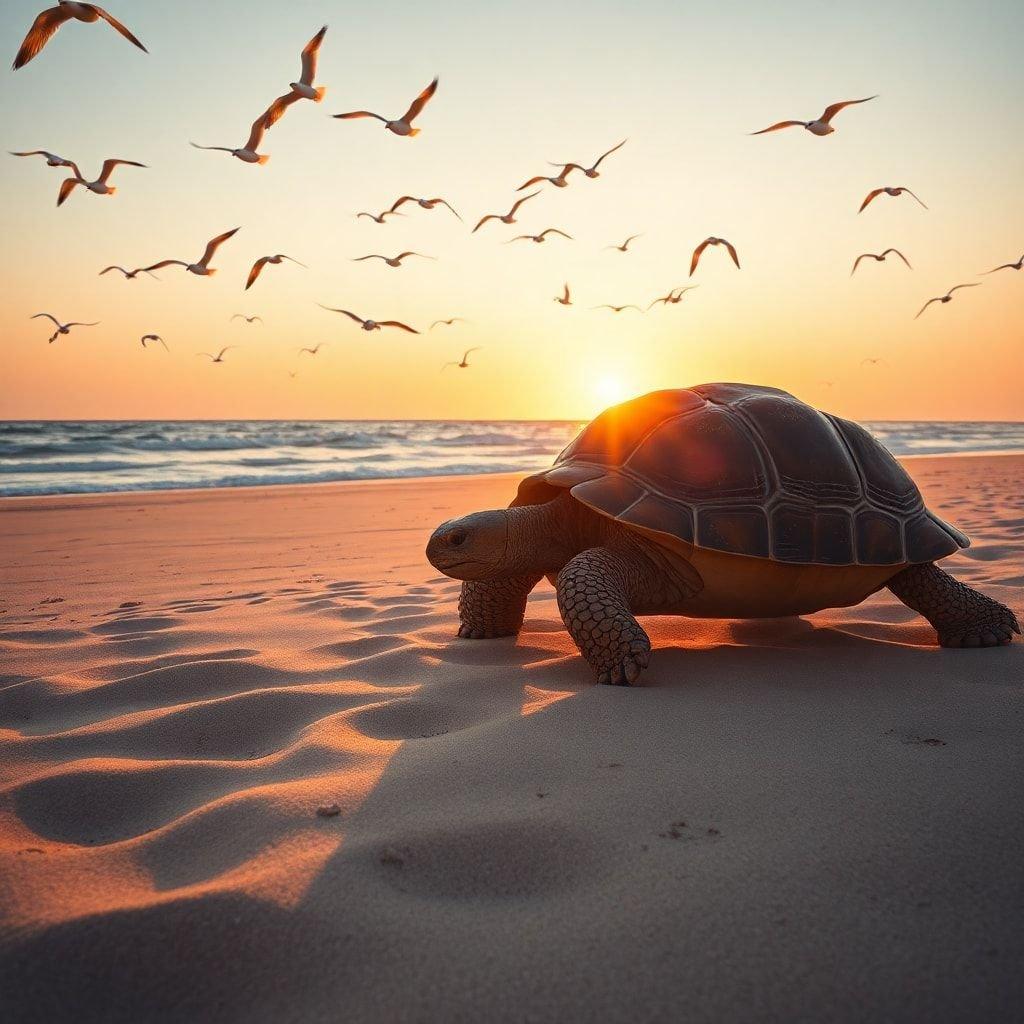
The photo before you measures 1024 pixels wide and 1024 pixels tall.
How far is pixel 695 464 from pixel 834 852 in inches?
84.3

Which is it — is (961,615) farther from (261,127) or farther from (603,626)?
(261,127)

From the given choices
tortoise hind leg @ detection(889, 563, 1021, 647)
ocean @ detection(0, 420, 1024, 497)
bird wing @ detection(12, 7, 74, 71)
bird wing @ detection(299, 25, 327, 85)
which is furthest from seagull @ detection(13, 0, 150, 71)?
ocean @ detection(0, 420, 1024, 497)

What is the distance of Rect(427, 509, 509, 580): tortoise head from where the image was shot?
149 inches

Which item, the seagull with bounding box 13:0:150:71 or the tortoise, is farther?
the seagull with bounding box 13:0:150:71

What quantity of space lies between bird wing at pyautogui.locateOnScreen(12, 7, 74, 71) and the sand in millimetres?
4000

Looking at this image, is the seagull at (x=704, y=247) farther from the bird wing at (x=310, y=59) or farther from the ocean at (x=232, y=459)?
the ocean at (x=232, y=459)

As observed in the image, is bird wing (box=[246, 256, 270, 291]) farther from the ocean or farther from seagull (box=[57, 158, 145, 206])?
the ocean

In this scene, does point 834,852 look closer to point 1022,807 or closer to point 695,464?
point 1022,807

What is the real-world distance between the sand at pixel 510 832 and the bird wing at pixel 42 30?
13.1ft

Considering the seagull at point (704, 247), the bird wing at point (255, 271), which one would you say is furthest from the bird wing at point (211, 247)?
the seagull at point (704, 247)

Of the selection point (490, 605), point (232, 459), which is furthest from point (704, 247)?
point (232, 459)

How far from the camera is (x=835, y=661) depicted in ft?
11.5

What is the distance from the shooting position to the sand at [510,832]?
1.40m

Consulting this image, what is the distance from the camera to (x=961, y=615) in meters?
3.74
